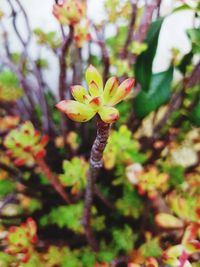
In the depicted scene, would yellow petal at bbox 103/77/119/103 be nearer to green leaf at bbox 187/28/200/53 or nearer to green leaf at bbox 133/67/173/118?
green leaf at bbox 187/28/200/53

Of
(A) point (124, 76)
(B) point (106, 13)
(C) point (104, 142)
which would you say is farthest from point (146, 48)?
(C) point (104, 142)

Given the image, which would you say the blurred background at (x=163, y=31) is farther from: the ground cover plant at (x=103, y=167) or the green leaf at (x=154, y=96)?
the green leaf at (x=154, y=96)

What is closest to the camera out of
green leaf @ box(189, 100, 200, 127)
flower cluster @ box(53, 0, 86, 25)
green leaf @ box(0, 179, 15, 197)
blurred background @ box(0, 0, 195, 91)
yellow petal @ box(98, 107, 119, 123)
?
yellow petal @ box(98, 107, 119, 123)

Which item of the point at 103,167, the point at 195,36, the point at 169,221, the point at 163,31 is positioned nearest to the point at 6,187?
the point at 103,167

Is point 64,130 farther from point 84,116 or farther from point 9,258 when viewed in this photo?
point 84,116

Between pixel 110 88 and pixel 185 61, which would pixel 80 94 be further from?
pixel 185 61

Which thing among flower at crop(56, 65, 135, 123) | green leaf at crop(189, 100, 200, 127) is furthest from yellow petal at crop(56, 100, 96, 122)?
green leaf at crop(189, 100, 200, 127)
